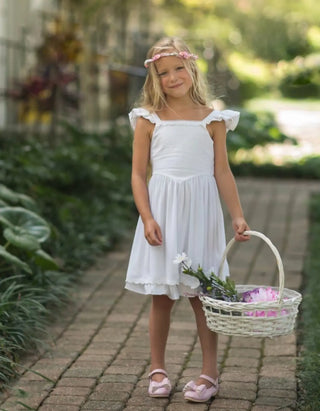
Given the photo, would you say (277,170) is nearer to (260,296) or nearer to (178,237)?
(178,237)

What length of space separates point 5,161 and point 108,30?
621cm

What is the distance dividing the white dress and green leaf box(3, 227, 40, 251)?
4.20 feet

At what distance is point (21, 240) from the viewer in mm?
4863

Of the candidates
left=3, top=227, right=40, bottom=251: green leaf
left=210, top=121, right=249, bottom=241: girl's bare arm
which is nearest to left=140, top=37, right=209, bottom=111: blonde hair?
left=210, top=121, right=249, bottom=241: girl's bare arm

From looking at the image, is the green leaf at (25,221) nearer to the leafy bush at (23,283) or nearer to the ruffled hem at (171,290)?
the leafy bush at (23,283)

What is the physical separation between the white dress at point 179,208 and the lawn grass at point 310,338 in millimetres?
595

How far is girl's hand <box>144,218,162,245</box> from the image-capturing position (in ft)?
11.7

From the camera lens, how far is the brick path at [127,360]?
3.64 m

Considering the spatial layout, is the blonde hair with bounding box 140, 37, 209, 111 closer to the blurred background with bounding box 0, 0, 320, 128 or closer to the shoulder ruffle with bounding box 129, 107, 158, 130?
the shoulder ruffle with bounding box 129, 107, 158, 130

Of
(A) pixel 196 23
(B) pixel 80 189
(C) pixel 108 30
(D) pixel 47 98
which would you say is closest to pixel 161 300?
(B) pixel 80 189

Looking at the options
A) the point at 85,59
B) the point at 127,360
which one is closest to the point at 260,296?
the point at 127,360

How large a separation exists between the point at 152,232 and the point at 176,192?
0.63 feet

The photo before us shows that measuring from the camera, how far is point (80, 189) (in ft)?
25.6

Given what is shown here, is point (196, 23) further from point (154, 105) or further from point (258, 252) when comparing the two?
point (154, 105)
